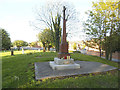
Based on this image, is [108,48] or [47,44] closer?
[108,48]

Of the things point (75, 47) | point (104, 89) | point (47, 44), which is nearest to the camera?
point (104, 89)

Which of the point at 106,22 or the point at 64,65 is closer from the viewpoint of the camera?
the point at 64,65

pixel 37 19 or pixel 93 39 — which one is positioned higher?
pixel 37 19

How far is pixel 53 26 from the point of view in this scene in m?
20.7

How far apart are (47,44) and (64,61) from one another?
77.8ft

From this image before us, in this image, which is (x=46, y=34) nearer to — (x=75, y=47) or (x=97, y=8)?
(x=97, y=8)

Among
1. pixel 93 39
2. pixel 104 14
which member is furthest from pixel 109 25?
pixel 93 39

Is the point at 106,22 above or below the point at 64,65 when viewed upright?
above

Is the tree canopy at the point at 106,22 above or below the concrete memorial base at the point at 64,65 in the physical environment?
above

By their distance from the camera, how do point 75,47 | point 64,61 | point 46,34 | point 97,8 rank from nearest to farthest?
1. point 64,61
2. point 97,8
3. point 46,34
4. point 75,47

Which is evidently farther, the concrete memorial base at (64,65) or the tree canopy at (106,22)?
the tree canopy at (106,22)

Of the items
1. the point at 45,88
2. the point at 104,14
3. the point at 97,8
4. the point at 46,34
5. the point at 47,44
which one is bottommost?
the point at 45,88

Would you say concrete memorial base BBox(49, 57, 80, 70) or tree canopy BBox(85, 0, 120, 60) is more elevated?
tree canopy BBox(85, 0, 120, 60)

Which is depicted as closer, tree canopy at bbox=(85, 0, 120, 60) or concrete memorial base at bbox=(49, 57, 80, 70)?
concrete memorial base at bbox=(49, 57, 80, 70)
